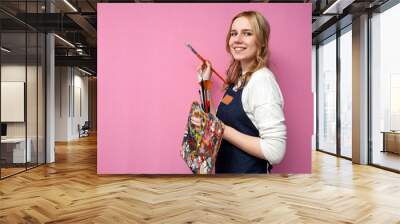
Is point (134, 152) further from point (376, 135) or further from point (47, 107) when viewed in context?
point (376, 135)

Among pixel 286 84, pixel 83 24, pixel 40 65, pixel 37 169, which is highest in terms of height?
pixel 83 24

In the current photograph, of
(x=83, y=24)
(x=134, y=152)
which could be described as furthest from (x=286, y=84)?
(x=83, y=24)

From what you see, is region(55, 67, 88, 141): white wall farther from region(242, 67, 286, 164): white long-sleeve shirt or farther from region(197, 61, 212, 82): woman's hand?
region(242, 67, 286, 164): white long-sleeve shirt

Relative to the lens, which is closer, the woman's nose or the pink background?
the woman's nose

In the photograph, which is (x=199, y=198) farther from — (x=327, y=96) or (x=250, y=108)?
(x=327, y=96)

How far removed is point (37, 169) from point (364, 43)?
6.75 metres

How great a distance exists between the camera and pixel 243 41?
1601 mm

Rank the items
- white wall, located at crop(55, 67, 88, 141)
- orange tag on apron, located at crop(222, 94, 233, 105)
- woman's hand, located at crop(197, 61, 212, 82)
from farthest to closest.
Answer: white wall, located at crop(55, 67, 88, 141), woman's hand, located at crop(197, 61, 212, 82), orange tag on apron, located at crop(222, 94, 233, 105)

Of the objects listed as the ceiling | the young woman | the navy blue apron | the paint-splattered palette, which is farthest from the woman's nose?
the ceiling

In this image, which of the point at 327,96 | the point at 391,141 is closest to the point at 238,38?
the point at 391,141

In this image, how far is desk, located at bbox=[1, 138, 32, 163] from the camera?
6.57 m

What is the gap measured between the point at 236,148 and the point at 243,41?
1.42ft

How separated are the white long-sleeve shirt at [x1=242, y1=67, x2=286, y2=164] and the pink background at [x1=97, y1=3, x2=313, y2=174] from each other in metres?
3.12

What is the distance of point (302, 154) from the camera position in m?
3.91
